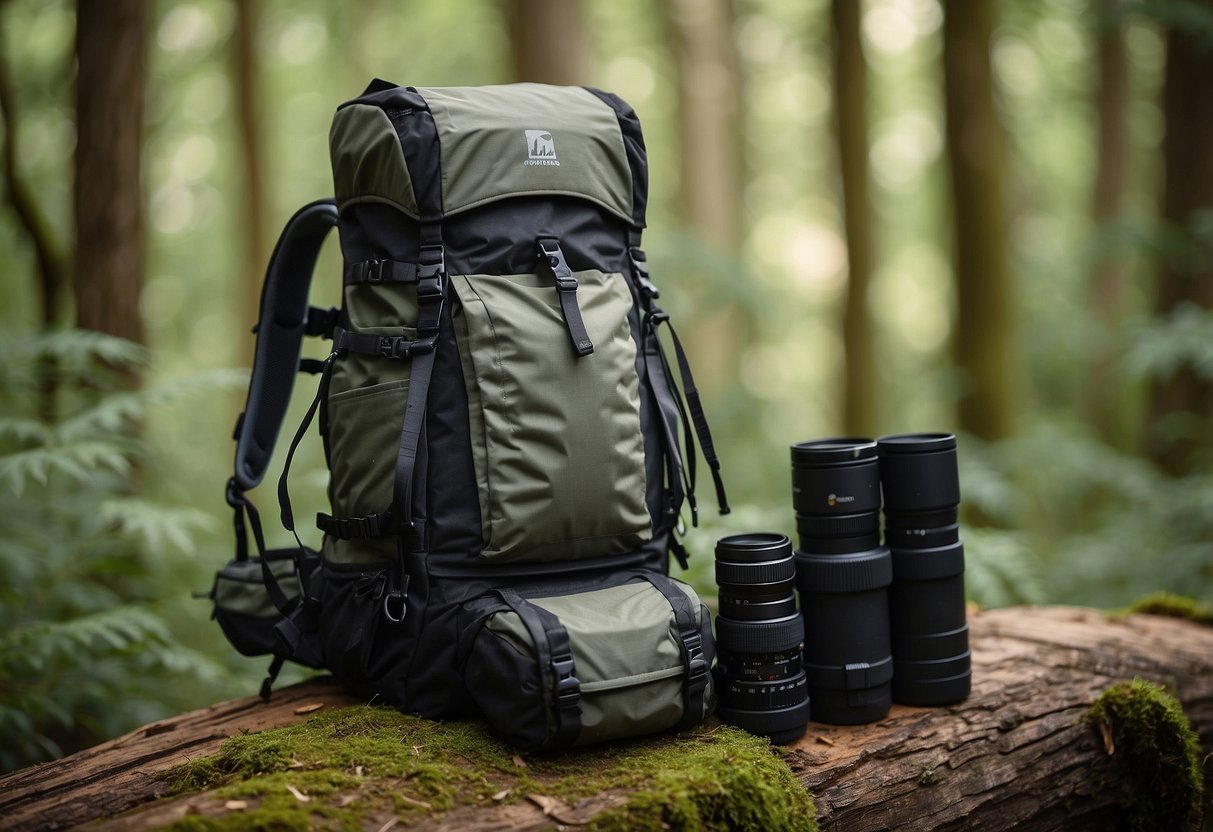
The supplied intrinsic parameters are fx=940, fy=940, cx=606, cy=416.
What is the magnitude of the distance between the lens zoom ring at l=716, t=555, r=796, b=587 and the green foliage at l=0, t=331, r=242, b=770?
76.7 inches

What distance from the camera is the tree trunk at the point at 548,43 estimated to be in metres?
5.92

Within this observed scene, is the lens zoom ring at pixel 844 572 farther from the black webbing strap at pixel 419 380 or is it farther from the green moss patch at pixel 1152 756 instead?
the black webbing strap at pixel 419 380

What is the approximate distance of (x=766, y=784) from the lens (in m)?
2.41

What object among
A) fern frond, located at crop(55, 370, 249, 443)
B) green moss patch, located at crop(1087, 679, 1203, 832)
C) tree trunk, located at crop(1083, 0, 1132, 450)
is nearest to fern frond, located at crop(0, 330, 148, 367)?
fern frond, located at crop(55, 370, 249, 443)

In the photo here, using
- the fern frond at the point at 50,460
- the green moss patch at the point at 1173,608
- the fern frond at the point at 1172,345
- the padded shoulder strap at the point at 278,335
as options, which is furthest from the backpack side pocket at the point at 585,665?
the fern frond at the point at 1172,345

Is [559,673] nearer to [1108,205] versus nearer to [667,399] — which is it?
[667,399]

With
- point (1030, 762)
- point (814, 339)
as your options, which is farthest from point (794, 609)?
point (814, 339)

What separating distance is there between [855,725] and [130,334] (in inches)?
147

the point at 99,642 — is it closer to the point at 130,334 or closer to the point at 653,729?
the point at 130,334

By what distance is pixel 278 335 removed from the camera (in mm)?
3229

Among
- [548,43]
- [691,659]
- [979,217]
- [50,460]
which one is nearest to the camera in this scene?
[691,659]

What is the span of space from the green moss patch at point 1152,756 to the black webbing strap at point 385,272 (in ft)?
8.66

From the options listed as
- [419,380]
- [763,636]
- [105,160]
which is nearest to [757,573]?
[763,636]

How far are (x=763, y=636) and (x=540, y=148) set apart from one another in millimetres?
1554
